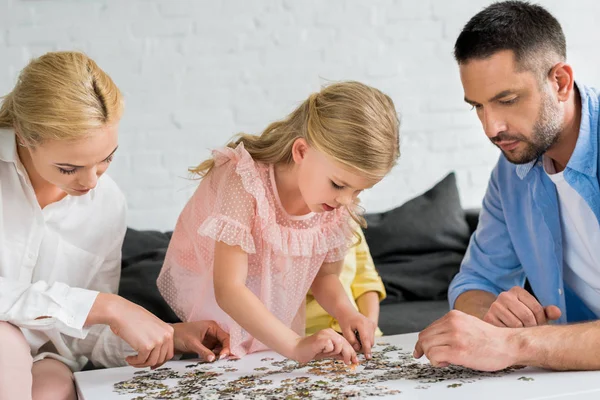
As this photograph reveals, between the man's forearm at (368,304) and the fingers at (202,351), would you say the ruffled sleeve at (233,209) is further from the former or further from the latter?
the man's forearm at (368,304)

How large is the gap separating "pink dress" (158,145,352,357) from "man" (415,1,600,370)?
18.4 inches

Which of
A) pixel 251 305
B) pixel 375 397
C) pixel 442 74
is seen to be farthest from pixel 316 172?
pixel 442 74

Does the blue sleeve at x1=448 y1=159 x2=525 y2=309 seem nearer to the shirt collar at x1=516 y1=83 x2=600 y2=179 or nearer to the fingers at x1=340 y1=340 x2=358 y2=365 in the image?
the shirt collar at x1=516 y1=83 x2=600 y2=179

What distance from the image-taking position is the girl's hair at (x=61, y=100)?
194 centimetres

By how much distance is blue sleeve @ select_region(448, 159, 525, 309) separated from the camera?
7.95 feet

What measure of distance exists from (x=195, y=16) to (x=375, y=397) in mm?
2310

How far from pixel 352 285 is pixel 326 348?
954 mm

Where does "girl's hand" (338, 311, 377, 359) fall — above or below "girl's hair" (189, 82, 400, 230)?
below

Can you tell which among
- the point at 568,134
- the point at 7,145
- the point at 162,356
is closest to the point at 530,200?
the point at 568,134

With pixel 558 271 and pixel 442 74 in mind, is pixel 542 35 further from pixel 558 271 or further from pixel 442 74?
pixel 442 74

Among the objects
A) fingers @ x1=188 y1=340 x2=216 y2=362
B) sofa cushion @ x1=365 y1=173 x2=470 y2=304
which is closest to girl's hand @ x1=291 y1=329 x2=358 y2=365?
fingers @ x1=188 y1=340 x2=216 y2=362

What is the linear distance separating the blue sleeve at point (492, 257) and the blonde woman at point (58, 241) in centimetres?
78

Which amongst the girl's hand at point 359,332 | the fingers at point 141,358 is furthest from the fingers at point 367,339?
the fingers at point 141,358

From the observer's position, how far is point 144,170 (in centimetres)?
350
